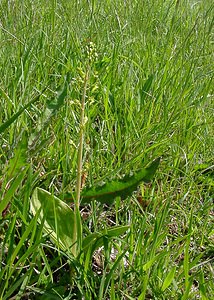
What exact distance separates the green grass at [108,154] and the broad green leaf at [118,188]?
0.08ft

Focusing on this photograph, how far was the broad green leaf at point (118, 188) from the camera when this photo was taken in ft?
3.28

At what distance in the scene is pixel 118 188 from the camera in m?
1.02

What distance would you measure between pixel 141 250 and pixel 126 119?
519mm

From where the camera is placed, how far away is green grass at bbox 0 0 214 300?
3.00 ft

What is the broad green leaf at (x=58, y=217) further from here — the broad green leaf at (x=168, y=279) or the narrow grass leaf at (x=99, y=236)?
the broad green leaf at (x=168, y=279)

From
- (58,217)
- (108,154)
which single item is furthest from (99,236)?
(108,154)

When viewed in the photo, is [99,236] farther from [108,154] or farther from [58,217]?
[108,154]

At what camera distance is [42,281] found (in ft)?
2.97

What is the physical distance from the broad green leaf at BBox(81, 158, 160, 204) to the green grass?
2cm

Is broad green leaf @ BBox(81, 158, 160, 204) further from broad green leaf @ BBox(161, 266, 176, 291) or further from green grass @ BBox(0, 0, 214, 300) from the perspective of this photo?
broad green leaf @ BBox(161, 266, 176, 291)

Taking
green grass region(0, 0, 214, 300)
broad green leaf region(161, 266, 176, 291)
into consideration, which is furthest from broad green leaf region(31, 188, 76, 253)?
broad green leaf region(161, 266, 176, 291)

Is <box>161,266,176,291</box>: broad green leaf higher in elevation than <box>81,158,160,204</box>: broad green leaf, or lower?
lower

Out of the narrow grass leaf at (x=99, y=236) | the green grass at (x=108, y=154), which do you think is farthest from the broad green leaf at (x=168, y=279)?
the narrow grass leaf at (x=99, y=236)

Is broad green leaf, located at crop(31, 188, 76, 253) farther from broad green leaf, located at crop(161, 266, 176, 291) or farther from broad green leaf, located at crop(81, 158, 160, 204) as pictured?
broad green leaf, located at crop(161, 266, 176, 291)
